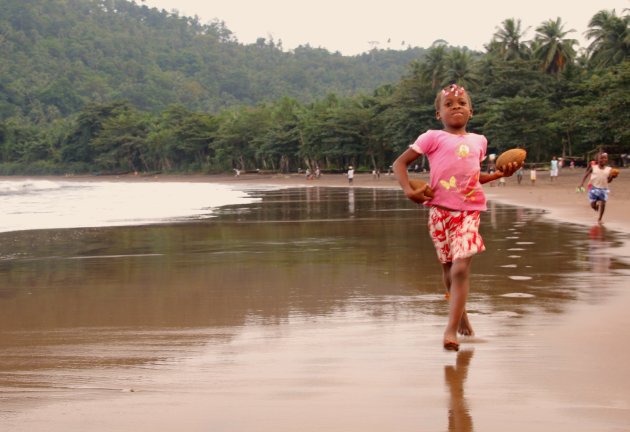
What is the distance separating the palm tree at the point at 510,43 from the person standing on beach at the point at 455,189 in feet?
220

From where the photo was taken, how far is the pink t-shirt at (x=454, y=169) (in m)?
5.27

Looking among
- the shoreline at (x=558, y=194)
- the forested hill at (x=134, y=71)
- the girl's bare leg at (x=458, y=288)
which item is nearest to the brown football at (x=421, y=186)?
the girl's bare leg at (x=458, y=288)

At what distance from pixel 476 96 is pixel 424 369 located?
60.2 m

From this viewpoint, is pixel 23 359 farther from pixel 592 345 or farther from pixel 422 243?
pixel 422 243

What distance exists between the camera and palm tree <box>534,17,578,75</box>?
67.4 metres

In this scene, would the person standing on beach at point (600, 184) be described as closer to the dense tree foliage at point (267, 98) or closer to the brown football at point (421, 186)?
the brown football at point (421, 186)

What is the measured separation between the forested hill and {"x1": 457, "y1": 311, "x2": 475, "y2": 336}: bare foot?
154m

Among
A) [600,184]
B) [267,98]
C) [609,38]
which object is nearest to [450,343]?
[600,184]

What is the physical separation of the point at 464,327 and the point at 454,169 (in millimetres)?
963

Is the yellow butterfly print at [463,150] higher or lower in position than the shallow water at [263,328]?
higher

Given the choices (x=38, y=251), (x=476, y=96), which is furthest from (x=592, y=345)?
(x=476, y=96)

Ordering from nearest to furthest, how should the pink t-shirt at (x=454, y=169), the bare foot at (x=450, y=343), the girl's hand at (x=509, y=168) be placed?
the bare foot at (x=450, y=343), the pink t-shirt at (x=454, y=169), the girl's hand at (x=509, y=168)

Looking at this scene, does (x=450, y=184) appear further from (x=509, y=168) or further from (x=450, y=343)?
(x=450, y=343)

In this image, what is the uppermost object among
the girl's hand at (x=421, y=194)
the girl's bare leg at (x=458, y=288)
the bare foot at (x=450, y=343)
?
the girl's hand at (x=421, y=194)
